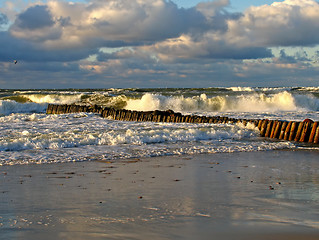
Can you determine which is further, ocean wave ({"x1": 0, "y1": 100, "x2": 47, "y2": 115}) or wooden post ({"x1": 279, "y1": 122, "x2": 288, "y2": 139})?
ocean wave ({"x1": 0, "y1": 100, "x2": 47, "y2": 115})

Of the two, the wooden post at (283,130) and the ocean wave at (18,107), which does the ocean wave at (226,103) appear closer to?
the ocean wave at (18,107)

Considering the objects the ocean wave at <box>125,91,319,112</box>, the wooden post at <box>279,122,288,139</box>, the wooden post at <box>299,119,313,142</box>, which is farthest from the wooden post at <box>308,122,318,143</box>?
the ocean wave at <box>125,91,319,112</box>

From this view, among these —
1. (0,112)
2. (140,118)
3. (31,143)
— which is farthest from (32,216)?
(0,112)

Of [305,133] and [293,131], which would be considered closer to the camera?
[305,133]

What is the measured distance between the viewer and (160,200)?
554 cm

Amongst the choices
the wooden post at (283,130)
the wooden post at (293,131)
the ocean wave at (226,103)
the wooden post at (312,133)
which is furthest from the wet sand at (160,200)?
the ocean wave at (226,103)

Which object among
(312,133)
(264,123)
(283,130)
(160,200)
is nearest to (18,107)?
(264,123)

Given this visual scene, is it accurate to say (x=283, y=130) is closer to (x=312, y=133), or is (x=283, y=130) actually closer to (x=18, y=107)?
(x=312, y=133)

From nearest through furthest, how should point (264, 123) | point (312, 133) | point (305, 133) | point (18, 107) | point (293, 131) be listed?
point (312, 133), point (305, 133), point (293, 131), point (264, 123), point (18, 107)

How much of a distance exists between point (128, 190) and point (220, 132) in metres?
8.96

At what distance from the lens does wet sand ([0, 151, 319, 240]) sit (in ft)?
13.5

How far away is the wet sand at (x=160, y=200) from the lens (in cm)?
411

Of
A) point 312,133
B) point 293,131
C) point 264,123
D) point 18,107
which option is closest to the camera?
point 312,133

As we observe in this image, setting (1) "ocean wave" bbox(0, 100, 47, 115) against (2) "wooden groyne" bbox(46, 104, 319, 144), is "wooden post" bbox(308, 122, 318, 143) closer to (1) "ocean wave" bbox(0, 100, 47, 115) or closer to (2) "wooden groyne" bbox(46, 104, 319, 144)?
(2) "wooden groyne" bbox(46, 104, 319, 144)
